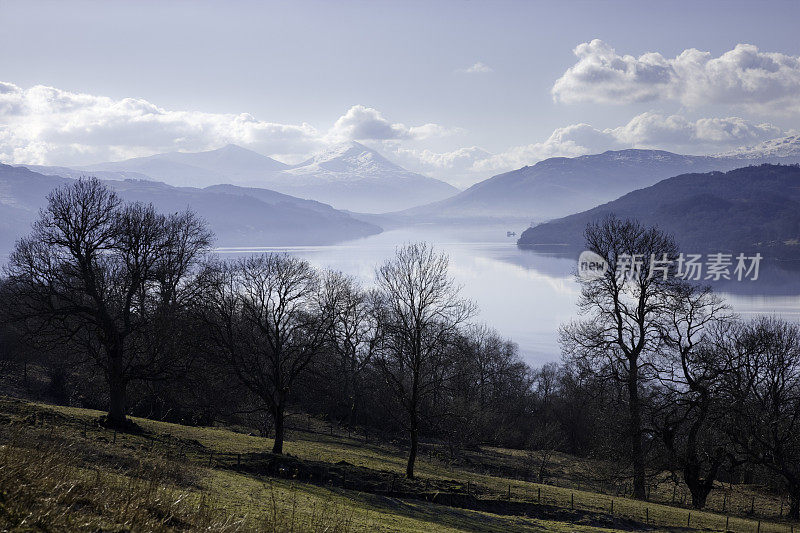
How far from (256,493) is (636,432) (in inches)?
718

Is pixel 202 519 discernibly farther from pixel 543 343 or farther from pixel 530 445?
pixel 543 343

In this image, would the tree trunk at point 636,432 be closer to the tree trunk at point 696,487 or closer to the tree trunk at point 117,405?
the tree trunk at point 696,487

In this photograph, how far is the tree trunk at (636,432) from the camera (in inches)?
1021

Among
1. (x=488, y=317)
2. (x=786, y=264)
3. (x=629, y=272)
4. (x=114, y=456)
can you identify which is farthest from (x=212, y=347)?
(x=786, y=264)

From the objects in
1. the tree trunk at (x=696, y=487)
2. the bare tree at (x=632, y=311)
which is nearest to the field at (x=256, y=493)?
the tree trunk at (x=696, y=487)

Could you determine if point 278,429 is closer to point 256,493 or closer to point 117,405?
point 117,405

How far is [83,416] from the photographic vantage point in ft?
82.4

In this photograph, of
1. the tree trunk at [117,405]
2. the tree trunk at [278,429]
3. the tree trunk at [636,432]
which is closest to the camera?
the tree trunk at [117,405]

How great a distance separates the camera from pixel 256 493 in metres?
16.2

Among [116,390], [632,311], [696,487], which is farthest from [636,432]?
[116,390]

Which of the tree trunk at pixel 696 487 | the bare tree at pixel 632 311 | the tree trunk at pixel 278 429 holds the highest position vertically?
the bare tree at pixel 632 311

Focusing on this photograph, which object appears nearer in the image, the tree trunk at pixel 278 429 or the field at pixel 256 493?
the field at pixel 256 493

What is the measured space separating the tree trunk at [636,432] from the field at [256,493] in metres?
1.15

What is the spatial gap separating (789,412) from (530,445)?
24660 millimetres
